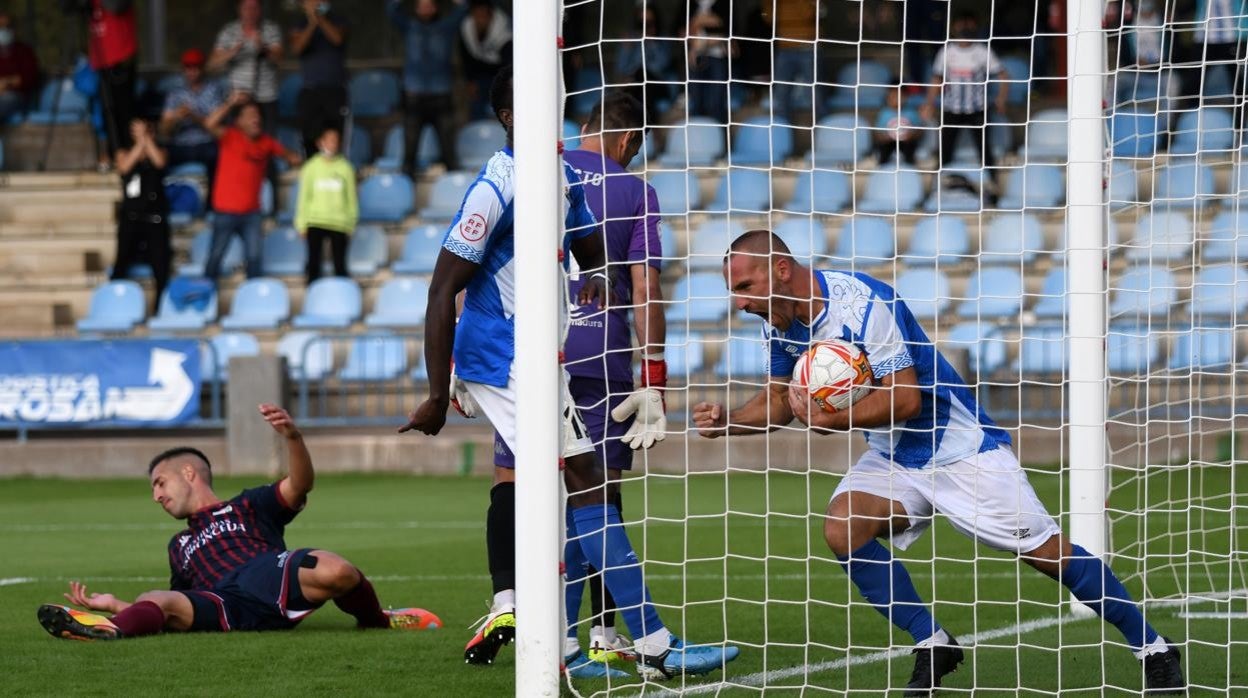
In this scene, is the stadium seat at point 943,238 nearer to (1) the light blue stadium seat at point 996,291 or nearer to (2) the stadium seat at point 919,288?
(1) the light blue stadium seat at point 996,291

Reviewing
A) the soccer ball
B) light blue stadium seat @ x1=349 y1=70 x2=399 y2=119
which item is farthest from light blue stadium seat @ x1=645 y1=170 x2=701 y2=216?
the soccer ball

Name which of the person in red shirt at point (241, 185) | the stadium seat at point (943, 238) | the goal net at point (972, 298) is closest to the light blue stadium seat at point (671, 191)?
the goal net at point (972, 298)

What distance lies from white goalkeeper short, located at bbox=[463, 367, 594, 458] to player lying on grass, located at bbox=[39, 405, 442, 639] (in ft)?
3.51

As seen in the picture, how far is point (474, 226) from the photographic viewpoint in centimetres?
592

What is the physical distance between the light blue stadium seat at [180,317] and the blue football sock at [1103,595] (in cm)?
1450

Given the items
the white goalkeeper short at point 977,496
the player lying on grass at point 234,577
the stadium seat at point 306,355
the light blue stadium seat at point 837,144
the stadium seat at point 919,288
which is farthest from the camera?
the light blue stadium seat at point 837,144

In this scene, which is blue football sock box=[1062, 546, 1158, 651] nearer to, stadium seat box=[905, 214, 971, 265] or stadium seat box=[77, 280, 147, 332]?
stadium seat box=[905, 214, 971, 265]

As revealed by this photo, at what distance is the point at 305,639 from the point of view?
283 inches

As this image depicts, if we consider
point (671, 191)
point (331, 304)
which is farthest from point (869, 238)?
point (331, 304)

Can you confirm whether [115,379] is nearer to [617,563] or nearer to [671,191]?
[671,191]

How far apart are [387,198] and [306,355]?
156 inches

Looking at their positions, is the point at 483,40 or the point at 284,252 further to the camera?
the point at 483,40

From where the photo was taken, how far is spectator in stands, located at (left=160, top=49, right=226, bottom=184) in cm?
2055

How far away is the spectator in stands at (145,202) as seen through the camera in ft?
62.8
